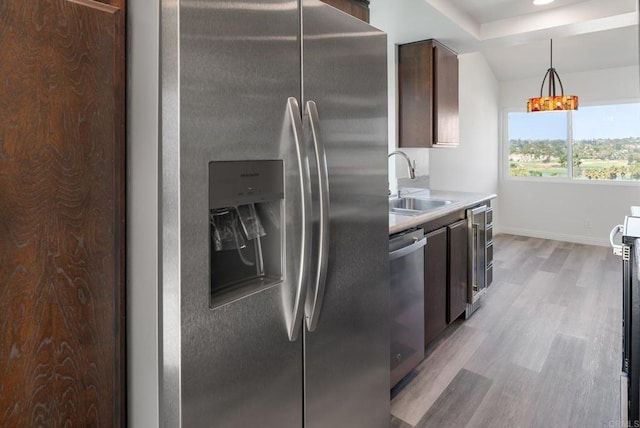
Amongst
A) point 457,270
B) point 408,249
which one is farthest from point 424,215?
point 457,270

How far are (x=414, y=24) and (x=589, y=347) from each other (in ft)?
8.40

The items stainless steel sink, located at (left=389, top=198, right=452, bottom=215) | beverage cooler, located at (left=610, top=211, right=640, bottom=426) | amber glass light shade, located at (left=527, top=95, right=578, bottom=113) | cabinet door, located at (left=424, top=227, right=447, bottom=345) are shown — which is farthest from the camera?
amber glass light shade, located at (left=527, top=95, right=578, bottom=113)

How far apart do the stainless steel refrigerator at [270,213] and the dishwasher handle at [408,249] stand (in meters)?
0.34

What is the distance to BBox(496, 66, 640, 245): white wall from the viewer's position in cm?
562

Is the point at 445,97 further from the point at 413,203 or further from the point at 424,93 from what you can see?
the point at 413,203

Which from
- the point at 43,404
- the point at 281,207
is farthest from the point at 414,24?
the point at 43,404

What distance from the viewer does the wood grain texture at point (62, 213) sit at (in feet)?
2.82

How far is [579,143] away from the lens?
239 inches

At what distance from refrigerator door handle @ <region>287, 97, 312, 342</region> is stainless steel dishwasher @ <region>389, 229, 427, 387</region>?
32.8 inches

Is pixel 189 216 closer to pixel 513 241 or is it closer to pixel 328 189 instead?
pixel 328 189

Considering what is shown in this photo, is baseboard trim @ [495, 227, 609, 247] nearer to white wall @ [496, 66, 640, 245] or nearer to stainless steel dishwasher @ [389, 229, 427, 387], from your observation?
white wall @ [496, 66, 640, 245]

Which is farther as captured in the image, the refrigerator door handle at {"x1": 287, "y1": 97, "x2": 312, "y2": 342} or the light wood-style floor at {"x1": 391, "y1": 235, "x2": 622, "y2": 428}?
the light wood-style floor at {"x1": 391, "y1": 235, "x2": 622, "y2": 428}

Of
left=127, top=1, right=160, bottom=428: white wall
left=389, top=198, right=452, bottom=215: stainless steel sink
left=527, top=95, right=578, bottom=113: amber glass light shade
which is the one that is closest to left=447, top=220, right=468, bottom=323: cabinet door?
left=389, top=198, right=452, bottom=215: stainless steel sink

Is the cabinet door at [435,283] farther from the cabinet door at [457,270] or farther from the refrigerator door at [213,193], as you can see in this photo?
the refrigerator door at [213,193]
